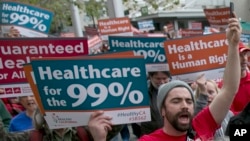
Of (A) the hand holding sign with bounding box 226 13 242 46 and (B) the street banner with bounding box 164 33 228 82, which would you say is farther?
(B) the street banner with bounding box 164 33 228 82

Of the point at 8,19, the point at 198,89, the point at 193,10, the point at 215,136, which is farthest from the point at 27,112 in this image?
the point at 193,10

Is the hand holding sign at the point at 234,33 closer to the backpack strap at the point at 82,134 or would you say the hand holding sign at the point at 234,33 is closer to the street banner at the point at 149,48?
the backpack strap at the point at 82,134

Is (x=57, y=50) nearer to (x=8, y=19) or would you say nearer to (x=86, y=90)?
(x=86, y=90)

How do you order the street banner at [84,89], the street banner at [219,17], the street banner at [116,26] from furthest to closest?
the street banner at [116,26], the street banner at [219,17], the street banner at [84,89]

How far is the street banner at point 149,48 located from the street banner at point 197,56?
268mm

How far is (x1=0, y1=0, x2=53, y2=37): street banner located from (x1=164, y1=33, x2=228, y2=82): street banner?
2.19 metres

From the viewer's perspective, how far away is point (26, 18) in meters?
6.20

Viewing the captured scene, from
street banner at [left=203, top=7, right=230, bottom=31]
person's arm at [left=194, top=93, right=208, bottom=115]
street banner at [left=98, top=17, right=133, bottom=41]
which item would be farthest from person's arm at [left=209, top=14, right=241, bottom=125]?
street banner at [left=98, top=17, right=133, bottom=41]

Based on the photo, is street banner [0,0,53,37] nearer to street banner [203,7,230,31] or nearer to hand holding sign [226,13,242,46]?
hand holding sign [226,13,242,46]

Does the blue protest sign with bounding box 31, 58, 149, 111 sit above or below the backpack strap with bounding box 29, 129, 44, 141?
above

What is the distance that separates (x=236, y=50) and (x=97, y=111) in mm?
1068

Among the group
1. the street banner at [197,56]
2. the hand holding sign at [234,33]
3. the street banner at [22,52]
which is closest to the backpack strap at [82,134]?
the street banner at [22,52]

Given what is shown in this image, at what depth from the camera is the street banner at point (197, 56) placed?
456cm

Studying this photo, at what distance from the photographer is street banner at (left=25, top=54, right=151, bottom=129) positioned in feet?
10.2
